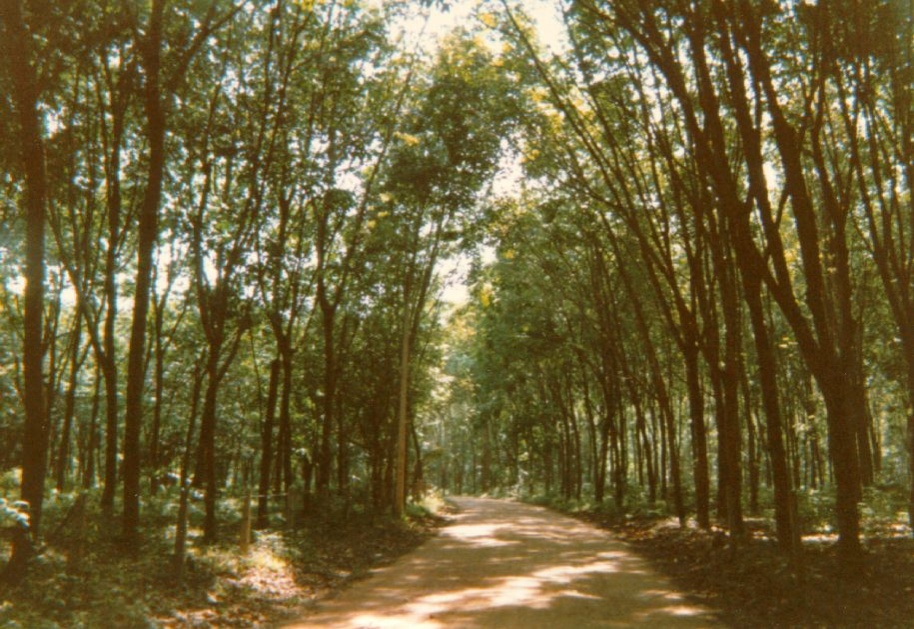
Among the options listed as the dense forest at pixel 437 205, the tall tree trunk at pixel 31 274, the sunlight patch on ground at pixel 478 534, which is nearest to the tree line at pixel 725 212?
the dense forest at pixel 437 205

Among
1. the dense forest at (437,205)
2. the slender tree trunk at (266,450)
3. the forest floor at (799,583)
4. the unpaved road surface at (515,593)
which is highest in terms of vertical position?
the dense forest at (437,205)

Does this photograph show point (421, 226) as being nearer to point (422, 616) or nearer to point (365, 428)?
point (365, 428)

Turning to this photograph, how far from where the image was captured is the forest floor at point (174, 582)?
818 centimetres

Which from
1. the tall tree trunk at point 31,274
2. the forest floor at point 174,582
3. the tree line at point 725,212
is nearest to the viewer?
the forest floor at point 174,582

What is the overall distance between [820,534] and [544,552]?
585 centimetres

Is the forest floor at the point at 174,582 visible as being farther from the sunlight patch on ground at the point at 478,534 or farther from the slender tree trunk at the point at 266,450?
the sunlight patch on ground at the point at 478,534

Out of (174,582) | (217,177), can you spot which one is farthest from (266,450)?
(174,582)

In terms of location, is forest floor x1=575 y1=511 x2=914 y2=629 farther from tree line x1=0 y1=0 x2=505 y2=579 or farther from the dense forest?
tree line x1=0 y1=0 x2=505 y2=579

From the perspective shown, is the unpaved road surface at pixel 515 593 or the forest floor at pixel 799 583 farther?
the unpaved road surface at pixel 515 593

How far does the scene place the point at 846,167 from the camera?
18562 mm

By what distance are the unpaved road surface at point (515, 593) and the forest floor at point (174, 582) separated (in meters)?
0.79

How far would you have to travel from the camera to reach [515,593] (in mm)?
10758

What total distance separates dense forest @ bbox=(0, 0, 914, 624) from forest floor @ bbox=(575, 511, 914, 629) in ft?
1.43

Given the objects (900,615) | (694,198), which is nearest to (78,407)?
(694,198)
